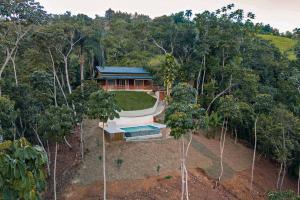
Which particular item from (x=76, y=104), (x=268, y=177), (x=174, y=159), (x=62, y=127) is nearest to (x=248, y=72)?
(x=268, y=177)

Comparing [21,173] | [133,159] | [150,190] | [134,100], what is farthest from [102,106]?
[134,100]

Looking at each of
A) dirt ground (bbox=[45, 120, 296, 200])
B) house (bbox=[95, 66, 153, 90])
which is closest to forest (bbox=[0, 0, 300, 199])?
house (bbox=[95, 66, 153, 90])

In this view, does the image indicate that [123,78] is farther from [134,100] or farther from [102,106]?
[102,106]

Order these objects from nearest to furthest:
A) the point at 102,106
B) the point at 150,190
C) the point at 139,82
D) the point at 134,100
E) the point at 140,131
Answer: the point at 102,106
the point at 150,190
the point at 140,131
the point at 134,100
the point at 139,82

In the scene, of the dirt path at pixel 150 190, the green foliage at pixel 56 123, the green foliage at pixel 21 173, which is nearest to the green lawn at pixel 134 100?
the dirt path at pixel 150 190

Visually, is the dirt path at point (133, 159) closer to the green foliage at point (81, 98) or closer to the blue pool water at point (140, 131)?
the blue pool water at point (140, 131)

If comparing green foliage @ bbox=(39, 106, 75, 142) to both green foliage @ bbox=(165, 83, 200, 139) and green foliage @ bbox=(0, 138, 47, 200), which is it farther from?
green foliage @ bbox=(0, 138, 47, 200)
